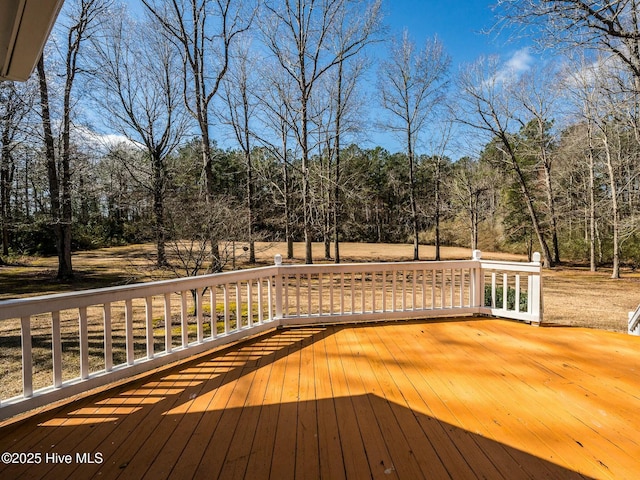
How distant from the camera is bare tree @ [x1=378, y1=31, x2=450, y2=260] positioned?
13469 millimetres

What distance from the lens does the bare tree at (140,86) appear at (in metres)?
9.07

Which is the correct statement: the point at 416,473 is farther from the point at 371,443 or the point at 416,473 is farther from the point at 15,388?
the point at 15,388

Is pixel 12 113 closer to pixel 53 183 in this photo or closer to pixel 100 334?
pixel 53 183

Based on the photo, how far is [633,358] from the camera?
3.02m

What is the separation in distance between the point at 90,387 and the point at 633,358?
454 cm

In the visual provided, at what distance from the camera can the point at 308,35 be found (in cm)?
817

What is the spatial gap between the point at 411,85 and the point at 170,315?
14.5 meters

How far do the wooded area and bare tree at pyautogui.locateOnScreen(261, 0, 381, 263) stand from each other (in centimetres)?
4

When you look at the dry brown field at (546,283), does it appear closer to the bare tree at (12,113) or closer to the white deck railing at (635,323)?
the white deck railing at (635,323)

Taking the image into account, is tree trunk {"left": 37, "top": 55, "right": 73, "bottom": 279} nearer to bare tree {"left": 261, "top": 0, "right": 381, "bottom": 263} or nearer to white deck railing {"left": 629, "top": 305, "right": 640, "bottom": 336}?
bare tree {"left": 261, "top": 0, "right": 381, "bottom": 263}

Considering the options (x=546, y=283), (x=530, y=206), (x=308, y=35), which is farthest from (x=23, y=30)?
(x=530, y=206)

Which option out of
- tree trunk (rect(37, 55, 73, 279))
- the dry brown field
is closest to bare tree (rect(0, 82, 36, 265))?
tree trunk (rect(37, 55, 73, 279))

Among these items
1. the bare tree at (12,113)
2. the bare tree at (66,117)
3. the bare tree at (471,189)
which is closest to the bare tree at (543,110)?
the bare tree at (471,189)

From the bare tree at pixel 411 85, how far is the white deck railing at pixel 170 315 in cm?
1006
